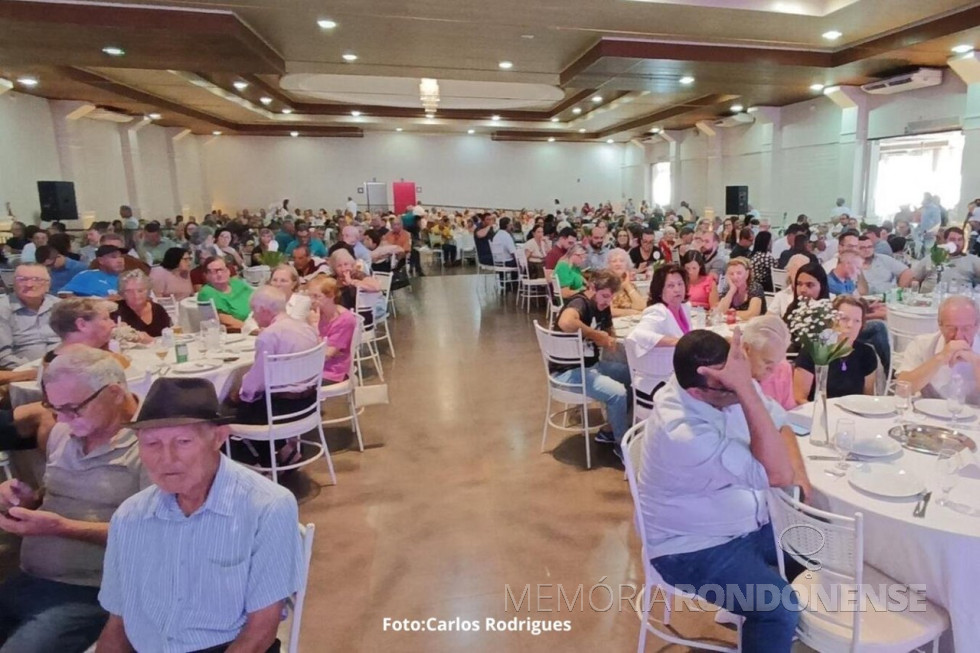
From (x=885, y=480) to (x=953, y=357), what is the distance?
3.46 feet

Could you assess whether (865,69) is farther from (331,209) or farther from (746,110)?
(331,209)

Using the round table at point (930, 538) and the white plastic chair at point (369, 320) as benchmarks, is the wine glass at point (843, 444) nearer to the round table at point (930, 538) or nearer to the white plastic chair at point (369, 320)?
the round table at point (930, 538)

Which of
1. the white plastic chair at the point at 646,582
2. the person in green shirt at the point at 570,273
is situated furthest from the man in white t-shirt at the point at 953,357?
the person in green shirt at the point at 570,273

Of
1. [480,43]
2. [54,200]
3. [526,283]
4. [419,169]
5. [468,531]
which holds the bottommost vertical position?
[468,531]

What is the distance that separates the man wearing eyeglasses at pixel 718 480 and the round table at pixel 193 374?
224 centimetres

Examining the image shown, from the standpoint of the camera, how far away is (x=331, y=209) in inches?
790

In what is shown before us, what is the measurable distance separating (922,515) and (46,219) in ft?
40.2

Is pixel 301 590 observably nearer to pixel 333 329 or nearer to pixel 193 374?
pixel 193 374

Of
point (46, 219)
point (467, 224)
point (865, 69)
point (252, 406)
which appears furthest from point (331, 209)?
point (252, 406)

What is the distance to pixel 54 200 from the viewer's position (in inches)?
406

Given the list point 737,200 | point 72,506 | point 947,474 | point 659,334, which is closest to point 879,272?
point 659,334

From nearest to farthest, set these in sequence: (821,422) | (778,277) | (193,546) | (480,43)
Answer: (193,546), (821,422), (778,277), (480,43)

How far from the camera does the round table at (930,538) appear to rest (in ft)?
5.40

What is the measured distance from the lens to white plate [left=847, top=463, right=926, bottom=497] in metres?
1.82
